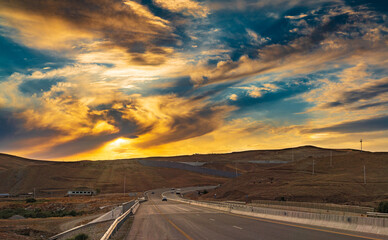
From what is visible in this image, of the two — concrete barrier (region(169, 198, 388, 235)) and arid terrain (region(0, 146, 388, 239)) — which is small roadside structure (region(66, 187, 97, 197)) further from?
concrete barrier (region(169, 198, 388, 235))

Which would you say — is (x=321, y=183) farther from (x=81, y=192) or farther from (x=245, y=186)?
(x=81, y=192)

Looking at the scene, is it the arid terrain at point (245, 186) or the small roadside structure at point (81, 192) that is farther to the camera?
the small roadside structure at point (81, 192)

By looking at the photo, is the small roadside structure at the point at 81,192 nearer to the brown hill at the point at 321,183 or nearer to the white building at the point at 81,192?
the white building at the point at 81,192

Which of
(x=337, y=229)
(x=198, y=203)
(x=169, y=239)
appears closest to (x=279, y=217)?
(x=337, y=229)

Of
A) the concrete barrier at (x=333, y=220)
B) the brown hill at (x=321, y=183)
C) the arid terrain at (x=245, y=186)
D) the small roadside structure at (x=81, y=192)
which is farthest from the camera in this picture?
the small roadside structure at (x=81, y=192)

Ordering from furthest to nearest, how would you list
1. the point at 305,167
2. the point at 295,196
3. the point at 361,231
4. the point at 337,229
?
the point at 305,167, the point at 295,196, the point at 337,229, the point at 361,231

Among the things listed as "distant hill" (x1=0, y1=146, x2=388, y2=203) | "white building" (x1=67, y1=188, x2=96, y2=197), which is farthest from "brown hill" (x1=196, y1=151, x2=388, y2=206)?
"white building" (x1=67, y1=188, x2=96, y2=197)

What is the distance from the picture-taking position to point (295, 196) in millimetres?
90688

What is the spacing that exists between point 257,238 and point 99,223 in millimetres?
16854

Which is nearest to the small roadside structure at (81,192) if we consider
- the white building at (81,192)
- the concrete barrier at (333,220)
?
the white building at (81,192)

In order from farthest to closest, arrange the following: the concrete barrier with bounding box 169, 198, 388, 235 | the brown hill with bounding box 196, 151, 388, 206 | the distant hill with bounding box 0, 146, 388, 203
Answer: the distant hill with bounding box 0, 146, 388, 203 < the brown hill with bounding box 196, 151, 388, 206 < the concrete barrier with bounding box 169, 198, 388, 235

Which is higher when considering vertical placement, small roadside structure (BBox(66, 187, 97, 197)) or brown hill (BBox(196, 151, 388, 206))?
brown hill (BBox(196, 151, 388, 206))

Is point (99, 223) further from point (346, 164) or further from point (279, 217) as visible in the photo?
point (346, 164)

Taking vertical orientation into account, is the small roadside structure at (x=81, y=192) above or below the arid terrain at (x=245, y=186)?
below
